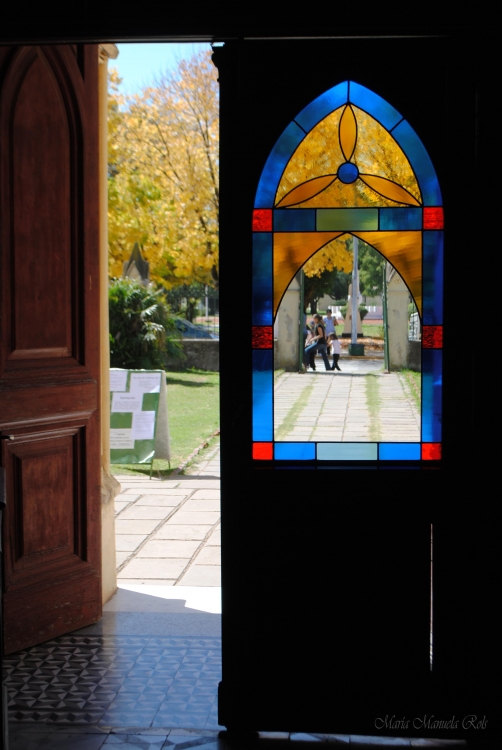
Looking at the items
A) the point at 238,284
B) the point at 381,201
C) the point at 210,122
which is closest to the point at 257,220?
the point at 238,284

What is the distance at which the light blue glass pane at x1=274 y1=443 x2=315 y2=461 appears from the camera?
3379 millimetres

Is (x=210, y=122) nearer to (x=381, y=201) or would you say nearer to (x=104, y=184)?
(x=104, y=184)

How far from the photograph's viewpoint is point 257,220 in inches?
132

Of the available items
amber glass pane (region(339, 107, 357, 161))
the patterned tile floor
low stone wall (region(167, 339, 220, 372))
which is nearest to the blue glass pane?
amber glass pane (region(339, 107, 357, 161))

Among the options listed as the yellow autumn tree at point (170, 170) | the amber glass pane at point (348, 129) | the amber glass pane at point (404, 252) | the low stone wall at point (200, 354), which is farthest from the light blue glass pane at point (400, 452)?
the low stone wall at point (200, 354)

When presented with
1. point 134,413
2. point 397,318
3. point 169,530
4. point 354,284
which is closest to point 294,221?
point 354,284

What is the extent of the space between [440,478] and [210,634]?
1816mm

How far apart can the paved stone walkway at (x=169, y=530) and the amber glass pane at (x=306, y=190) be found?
2.88 meters

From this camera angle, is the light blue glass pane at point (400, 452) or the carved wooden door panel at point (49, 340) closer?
the light blue glass pane at point (400, 452)

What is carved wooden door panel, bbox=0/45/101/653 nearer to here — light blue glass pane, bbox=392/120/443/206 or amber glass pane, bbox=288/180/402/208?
amber glass pane, bbox=288/180/402/208

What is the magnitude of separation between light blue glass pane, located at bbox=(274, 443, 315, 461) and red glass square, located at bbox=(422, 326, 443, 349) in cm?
61

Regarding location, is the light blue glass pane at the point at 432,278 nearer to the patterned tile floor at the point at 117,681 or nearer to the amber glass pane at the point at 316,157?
the amber glass pane at the point at 316,157

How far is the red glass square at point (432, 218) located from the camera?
330cm

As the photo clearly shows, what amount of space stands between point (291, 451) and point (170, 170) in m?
16.0
